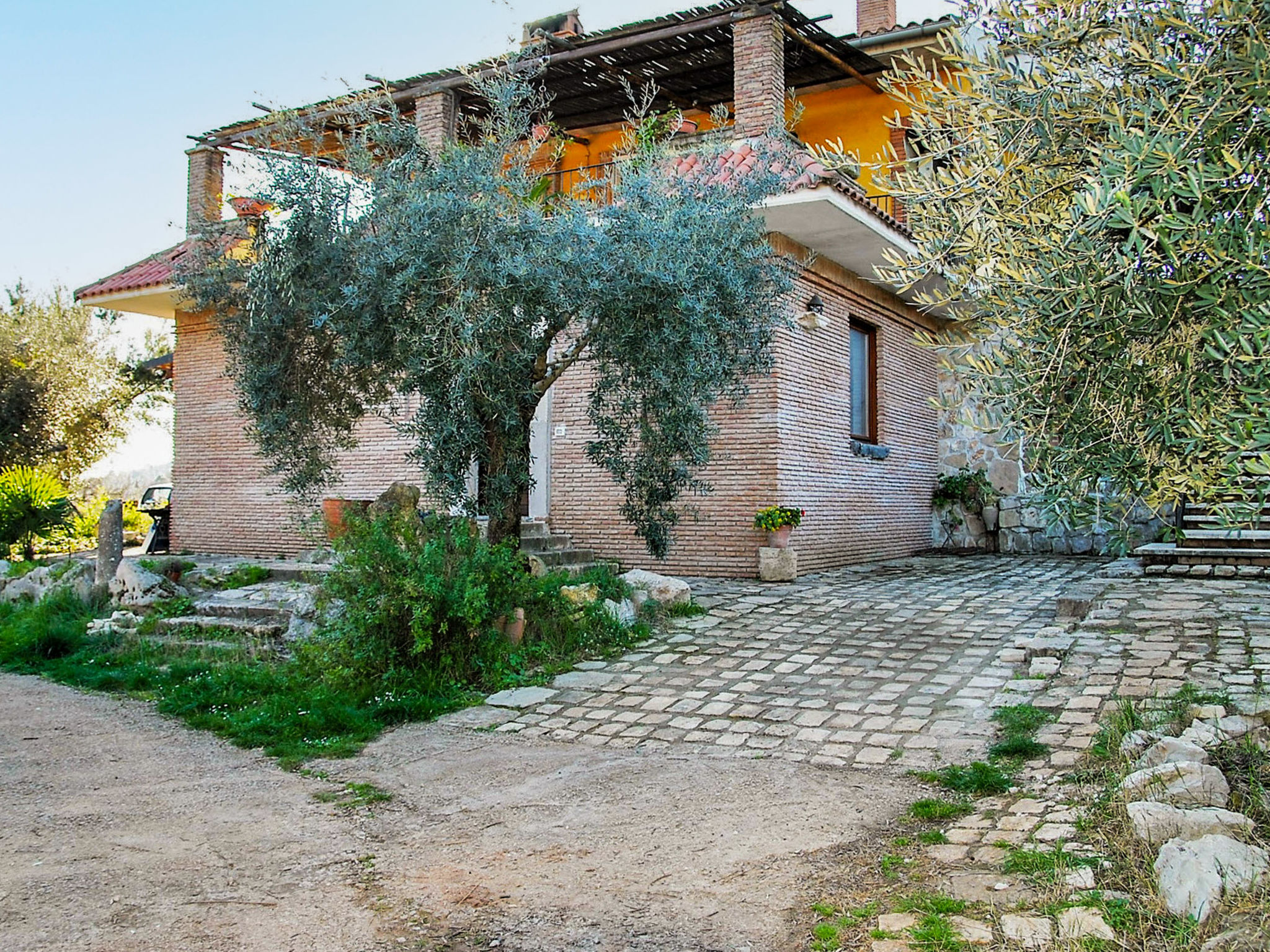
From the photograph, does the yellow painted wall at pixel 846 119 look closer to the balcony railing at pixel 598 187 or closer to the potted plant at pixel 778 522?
the balcony railing at pixel 598 187

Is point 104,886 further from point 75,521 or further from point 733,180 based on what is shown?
point 75,521

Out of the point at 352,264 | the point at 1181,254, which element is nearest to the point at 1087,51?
the point at 1181,254

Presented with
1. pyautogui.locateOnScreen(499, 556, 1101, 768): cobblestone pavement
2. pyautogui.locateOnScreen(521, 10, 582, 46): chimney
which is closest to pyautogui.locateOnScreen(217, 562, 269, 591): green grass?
pyautogui.locateOnScreen(499, 556, 1101, 768): cobblestone pavement

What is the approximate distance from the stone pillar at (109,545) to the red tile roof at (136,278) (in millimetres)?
5323

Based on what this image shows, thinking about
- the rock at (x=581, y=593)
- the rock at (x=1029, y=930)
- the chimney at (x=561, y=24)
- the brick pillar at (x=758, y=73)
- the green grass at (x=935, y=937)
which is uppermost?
the chimney at (x=561, y=24)

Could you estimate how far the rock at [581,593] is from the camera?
307 inches

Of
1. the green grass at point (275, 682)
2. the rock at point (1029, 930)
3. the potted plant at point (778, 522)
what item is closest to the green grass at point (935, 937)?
the rock at point (1029, 930)

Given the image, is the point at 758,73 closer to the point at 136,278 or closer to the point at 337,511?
the point at 337,511

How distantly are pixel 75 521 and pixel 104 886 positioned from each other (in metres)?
15.7

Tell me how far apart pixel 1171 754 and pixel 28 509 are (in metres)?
14.6

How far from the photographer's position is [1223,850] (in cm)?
283

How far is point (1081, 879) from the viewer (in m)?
3.10

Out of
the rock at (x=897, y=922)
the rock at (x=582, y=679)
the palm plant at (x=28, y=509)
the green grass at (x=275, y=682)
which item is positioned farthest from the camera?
the palm plant at (x=28, y=509)

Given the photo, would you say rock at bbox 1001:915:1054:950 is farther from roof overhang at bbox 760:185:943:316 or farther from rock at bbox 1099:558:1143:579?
rock at bbox 1099:558:1143:579
